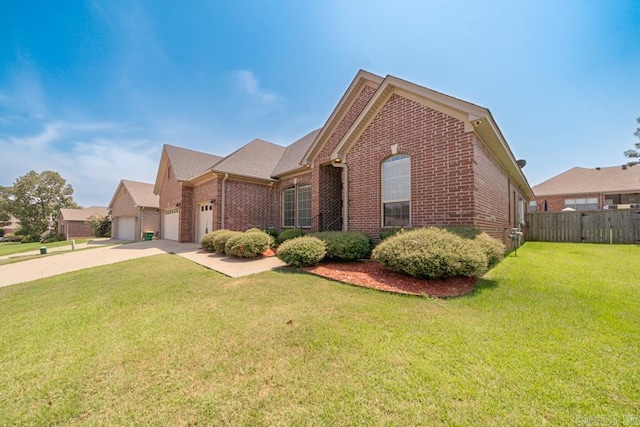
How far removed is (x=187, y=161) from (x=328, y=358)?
1832cm

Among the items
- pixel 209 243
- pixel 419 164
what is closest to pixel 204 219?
pixel 209 243

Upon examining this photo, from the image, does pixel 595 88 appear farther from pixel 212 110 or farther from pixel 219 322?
pixel 212 110

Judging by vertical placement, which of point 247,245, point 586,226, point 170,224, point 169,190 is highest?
point 169,190

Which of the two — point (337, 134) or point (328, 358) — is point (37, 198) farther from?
point (328, 358)

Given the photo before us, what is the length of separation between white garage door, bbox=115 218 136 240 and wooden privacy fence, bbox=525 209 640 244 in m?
32.9

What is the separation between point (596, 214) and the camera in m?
A: 13.3

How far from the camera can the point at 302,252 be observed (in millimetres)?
6703

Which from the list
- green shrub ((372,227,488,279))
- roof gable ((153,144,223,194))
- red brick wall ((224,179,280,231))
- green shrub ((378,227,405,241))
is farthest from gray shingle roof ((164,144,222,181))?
green shrub ((372,227,488,279))

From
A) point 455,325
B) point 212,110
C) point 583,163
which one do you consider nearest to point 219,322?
point 455,325

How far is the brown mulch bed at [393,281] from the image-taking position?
469 centimetres

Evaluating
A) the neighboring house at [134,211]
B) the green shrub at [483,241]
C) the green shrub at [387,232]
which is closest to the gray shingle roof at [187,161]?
the neighboring house at [134,211]

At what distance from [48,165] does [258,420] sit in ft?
201

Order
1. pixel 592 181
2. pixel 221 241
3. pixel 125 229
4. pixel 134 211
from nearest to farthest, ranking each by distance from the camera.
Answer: pixel 221 241 < pixel 134 211 < pixel 592 181 < pixel 125 229

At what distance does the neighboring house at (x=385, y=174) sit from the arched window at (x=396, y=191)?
0.11ft
